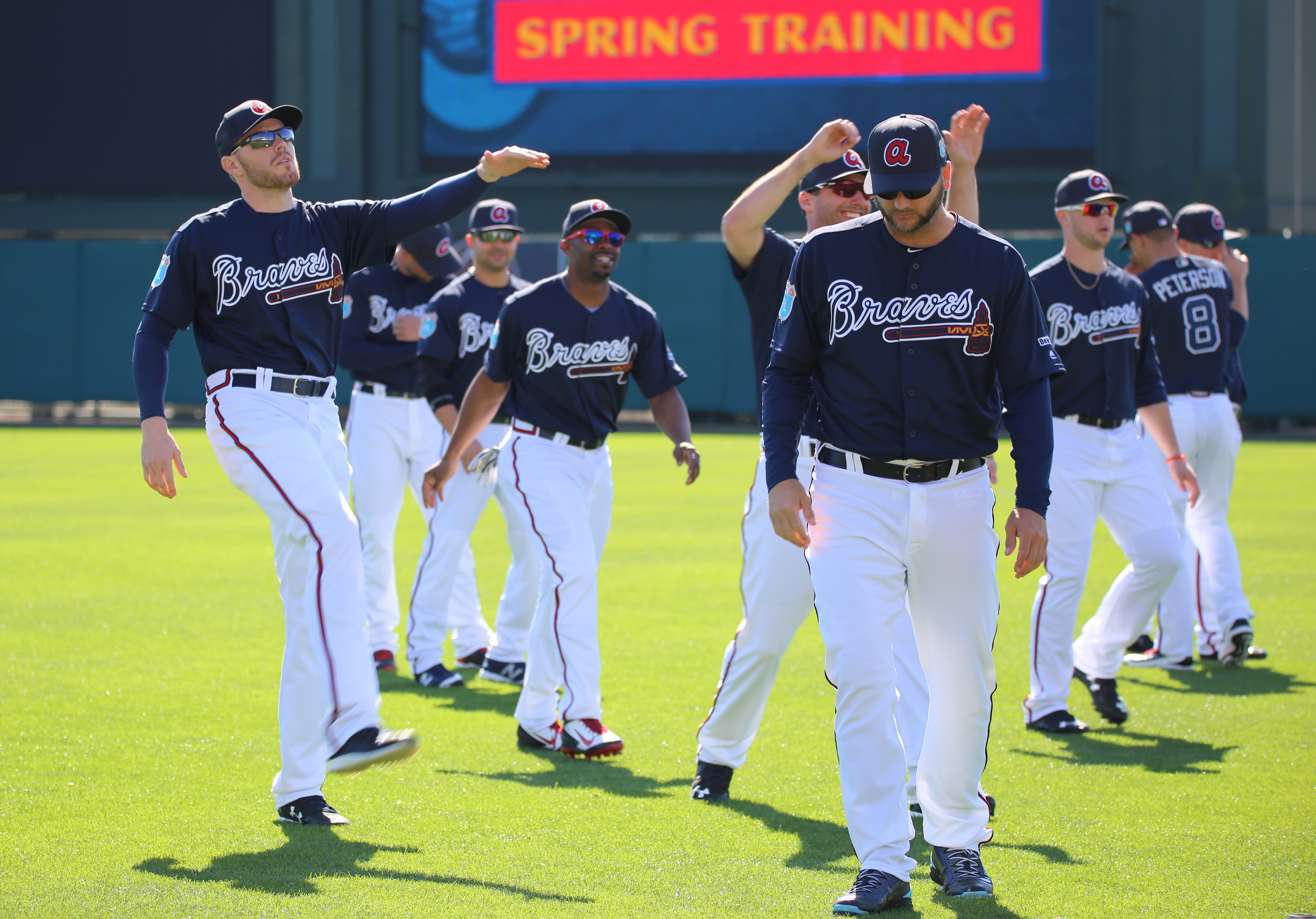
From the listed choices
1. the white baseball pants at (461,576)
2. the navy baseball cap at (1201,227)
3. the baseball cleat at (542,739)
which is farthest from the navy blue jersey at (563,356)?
the navy baseball cap at (1201,227)

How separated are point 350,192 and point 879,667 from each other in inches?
1017

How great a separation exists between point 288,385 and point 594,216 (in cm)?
180

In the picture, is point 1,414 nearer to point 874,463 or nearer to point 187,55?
point 187,55

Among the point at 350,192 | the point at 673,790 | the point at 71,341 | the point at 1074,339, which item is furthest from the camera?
the point at 350,192

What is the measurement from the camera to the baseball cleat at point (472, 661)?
7.73m

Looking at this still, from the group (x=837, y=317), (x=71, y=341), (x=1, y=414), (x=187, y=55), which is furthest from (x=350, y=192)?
(x=837, y=317)

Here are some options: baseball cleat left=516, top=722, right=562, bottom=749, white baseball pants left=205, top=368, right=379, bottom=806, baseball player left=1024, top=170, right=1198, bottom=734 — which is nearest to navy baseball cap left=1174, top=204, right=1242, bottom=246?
baseball player left=1024, top=170, right=1198, bottom=734

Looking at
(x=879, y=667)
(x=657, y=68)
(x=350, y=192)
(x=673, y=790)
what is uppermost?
(x=657, y=68)

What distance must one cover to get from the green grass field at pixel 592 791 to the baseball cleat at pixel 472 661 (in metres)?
0.60

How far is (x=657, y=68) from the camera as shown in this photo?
26078 mm

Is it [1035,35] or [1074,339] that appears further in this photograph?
[1035,35]

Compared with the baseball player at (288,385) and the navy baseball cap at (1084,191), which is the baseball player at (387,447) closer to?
the baseball player at (288,385)

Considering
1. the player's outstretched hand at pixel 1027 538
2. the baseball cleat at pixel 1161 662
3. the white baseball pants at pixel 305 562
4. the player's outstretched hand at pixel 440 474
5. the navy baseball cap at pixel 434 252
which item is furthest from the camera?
the navy baseball cap at pixel 434 252

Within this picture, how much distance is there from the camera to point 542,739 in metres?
5.79
